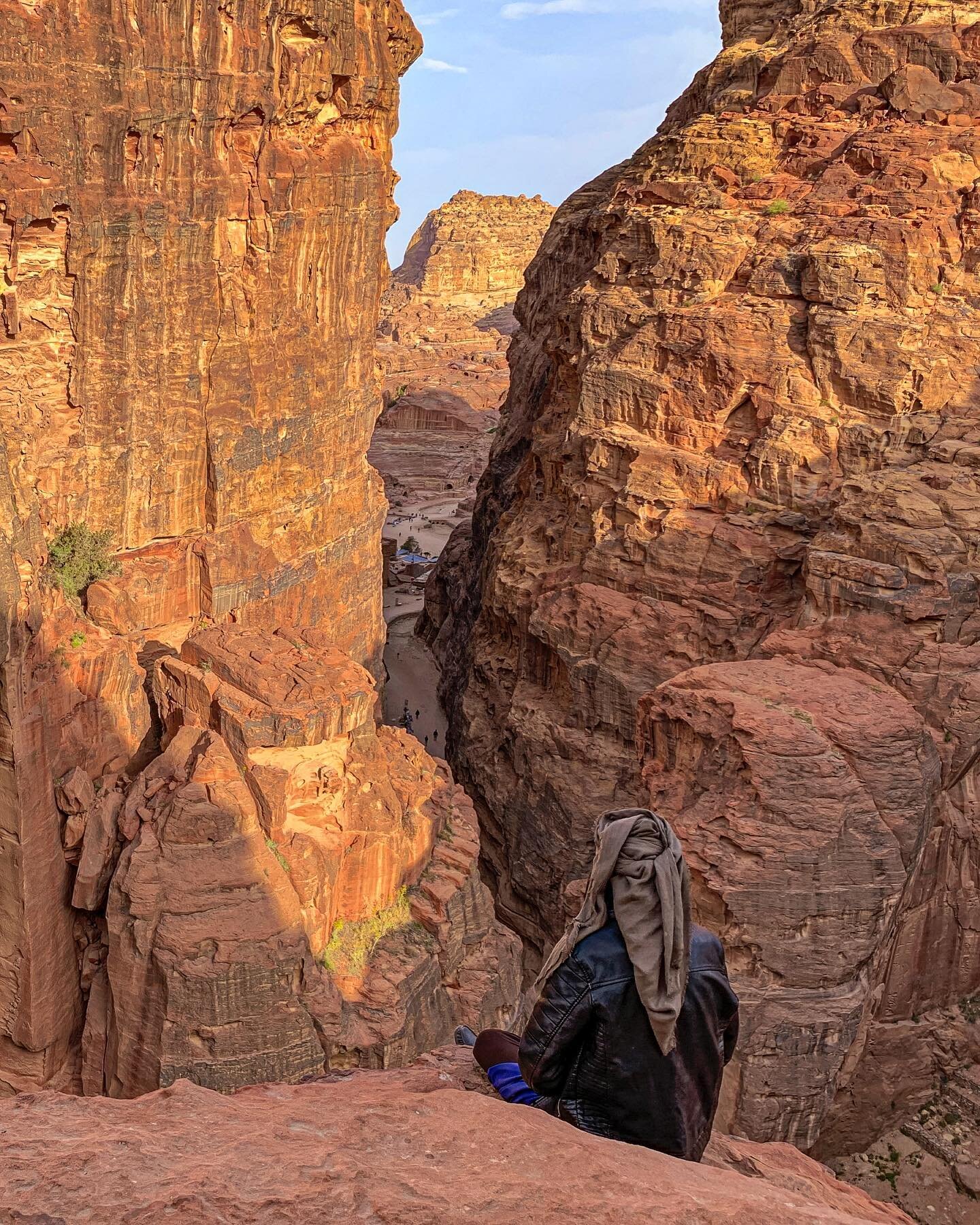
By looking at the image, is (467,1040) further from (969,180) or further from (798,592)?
(969,180)

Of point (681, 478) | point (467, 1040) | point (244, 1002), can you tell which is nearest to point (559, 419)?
point (681, 478)

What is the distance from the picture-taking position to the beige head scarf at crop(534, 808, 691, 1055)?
5.14m

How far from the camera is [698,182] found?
24.9 metres

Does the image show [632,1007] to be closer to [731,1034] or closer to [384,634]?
[731,1034]

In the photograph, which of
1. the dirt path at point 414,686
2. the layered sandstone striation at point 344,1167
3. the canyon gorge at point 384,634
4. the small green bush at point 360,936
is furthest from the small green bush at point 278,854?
the dirt path at point 414,686

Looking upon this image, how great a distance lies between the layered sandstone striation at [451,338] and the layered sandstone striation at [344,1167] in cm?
5184

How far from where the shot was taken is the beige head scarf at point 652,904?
514 centimetres

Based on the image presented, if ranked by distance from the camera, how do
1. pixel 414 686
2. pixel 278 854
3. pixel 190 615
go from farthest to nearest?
1. pixel 414 686
2. pixel 190 615
3. pixel 278 854

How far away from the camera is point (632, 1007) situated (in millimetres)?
5227

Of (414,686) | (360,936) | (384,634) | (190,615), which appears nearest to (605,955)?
(360,936)

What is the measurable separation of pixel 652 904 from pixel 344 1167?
1643 mm

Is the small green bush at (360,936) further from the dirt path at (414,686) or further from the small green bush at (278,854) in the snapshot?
the dirt path at (414,686)

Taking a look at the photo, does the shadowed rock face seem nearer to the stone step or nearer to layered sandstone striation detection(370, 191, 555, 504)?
the stone step

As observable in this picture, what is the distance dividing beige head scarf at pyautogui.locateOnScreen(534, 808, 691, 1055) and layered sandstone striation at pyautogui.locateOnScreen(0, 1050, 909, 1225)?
0.64 meters
